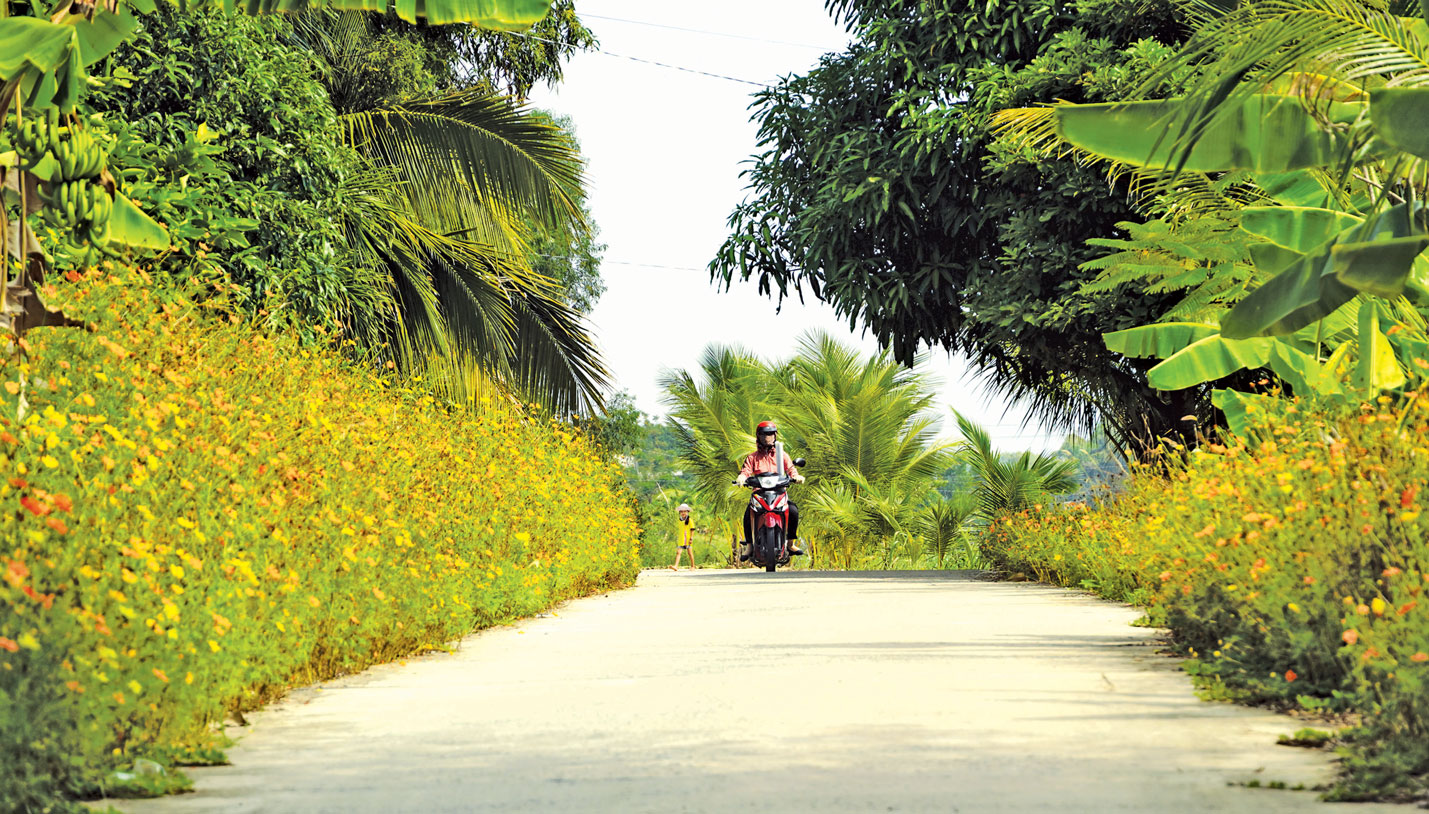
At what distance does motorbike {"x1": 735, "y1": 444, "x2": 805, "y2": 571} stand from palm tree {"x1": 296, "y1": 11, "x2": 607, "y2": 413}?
2.93 meters

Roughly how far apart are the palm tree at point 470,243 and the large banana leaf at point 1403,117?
11493 mm

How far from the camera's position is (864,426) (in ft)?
109

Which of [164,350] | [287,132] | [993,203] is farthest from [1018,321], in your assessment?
[164,350]

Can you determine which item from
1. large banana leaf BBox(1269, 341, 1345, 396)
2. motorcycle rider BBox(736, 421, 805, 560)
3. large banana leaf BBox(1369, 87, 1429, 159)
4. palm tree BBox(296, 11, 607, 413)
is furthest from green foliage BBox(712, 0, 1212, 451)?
large banana leaf BBox(1369, 87, 1429, 159)

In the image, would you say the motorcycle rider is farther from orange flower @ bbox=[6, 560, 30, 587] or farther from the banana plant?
orange flower @ bbox=[6, 560, 30, 587]

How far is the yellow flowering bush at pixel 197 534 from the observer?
462 cm

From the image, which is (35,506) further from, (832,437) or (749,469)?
(832,437)

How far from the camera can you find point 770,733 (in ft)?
19.6

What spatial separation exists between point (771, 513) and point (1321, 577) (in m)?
14.7

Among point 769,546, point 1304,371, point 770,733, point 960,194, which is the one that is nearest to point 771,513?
point 769,546

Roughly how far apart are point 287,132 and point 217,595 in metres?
8.95

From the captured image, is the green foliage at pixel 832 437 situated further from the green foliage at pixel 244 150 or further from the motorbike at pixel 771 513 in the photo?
the green foliage at pixel 244 150

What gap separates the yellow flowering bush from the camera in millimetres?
4617

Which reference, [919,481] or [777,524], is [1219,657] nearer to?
[777,524]
